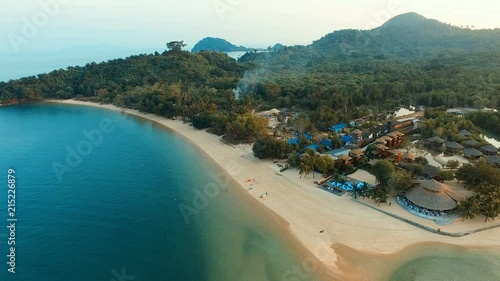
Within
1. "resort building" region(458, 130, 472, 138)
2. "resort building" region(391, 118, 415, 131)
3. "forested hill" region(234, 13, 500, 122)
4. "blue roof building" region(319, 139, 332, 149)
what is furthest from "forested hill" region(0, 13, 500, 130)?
"resort building" region(458, 130, 472, 138)

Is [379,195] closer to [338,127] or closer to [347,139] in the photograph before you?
[347,139]

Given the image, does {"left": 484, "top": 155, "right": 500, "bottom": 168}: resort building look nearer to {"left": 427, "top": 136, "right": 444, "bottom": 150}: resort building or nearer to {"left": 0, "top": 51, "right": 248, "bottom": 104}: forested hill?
{"left": 427, "top": 136, "right": 444, "bottom": 150}: resort building

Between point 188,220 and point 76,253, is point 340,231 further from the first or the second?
point 76,253

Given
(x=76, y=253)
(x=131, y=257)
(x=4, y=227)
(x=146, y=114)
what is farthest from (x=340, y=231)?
(x=146, y=114)

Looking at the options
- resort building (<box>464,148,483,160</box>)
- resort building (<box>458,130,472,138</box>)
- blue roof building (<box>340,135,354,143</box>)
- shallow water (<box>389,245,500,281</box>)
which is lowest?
shallow water (<box>389,245,500,281</box>)

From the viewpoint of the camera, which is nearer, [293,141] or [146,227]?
[146,227]

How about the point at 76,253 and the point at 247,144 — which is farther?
the point at 247,144

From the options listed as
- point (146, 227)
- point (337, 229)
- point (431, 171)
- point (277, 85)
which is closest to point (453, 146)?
point (431, 171)
